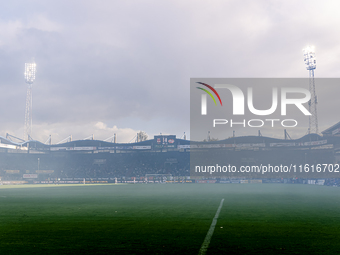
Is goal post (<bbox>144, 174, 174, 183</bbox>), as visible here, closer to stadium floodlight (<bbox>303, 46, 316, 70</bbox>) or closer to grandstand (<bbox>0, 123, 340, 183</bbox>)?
grandstand (<bbox>0, 123, 340, 183</bbox>)

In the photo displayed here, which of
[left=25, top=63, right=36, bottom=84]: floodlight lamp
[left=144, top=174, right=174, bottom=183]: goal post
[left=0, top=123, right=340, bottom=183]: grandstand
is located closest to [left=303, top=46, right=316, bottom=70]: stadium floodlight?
[left=0, top=123, right=340, bottom=183]: grandstand

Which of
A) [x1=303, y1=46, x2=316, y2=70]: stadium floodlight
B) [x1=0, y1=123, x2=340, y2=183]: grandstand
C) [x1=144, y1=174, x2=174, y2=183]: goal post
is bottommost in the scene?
[x1=144, y1=174, x2=174, y2=183]: goal post

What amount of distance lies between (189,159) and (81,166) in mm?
32631

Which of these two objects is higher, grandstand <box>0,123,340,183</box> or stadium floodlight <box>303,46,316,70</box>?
stadium floodlight <box>303,46,316,70</box>

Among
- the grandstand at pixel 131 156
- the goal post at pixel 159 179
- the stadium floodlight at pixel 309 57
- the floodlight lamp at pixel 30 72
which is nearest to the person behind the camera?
the stadium floodlight at pixel 309 57

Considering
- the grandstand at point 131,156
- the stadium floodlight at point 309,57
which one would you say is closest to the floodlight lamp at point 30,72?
the grandstand at point 131,156

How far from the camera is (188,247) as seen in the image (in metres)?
7.88

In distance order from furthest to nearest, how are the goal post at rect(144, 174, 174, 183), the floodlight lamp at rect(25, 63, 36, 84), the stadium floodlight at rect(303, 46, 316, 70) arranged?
the floodlight lamp at rect(25, 63, 36, 84) < the goal post at rect(144, 174, 174, 183) < the stadium floodlight at rect(303, 46, 316, 70)

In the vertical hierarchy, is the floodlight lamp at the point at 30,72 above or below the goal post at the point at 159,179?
above

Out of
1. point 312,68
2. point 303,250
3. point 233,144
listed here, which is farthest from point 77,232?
point 233,144

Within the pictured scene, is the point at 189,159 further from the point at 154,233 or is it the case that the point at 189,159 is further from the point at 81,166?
the point at 154,233

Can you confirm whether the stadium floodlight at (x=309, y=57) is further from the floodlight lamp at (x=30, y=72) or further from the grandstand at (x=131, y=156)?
the floodlight lamp at (x=30, y=72)

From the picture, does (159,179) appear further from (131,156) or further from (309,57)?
(309,57)

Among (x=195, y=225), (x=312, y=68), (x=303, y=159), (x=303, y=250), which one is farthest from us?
(x=303, y=159)
